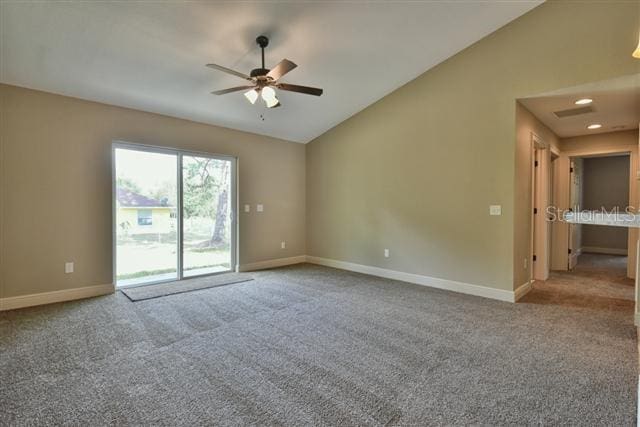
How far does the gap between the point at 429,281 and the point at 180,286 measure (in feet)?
12.5

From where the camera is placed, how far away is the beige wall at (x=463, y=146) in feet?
11.1

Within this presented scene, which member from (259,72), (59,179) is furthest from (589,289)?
(59,179)

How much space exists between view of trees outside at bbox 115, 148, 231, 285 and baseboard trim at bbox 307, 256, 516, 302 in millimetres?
2261

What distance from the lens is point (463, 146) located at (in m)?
4.29

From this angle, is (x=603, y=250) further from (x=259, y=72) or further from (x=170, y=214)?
(x=170, y=214)

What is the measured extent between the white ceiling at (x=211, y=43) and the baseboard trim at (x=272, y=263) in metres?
2.86

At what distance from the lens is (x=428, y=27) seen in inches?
144

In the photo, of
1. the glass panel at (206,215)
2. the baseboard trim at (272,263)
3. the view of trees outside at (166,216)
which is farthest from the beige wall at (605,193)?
the view of trees outside at (166,216)

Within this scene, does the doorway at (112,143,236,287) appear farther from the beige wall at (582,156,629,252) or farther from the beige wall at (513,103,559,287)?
the beige wall at (582,156,629,252)

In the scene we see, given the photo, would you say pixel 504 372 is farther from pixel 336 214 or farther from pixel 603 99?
pixel 336 214

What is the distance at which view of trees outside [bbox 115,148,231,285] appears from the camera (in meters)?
4.52

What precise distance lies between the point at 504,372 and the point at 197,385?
221cm

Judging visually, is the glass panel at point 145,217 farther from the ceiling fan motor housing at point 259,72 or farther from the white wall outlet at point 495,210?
the white wall outlet at point 495,210

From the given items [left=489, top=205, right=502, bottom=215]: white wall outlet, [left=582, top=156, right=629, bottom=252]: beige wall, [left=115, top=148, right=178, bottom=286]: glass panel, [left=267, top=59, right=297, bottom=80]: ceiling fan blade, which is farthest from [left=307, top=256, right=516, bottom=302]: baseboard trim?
[left=582, top=156, right=629, bottom=252]: beige wall
